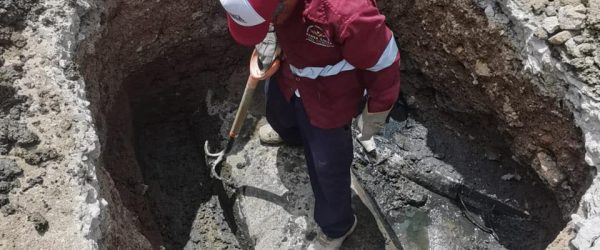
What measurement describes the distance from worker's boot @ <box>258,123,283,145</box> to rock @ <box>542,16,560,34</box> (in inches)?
55.4

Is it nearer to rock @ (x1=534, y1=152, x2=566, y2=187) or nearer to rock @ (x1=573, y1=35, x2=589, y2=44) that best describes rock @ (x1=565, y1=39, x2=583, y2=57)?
rock @ (x1=573, y1=35, x2=589, y2=44)

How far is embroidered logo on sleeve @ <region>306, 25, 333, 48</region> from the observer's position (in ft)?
6.56

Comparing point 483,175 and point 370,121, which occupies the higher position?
point 370,121

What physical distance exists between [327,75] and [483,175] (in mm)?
1379

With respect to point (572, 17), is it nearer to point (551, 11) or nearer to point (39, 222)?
point (551, 11)

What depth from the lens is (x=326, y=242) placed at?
9.45 feet

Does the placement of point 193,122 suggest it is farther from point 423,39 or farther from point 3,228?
point 3,228

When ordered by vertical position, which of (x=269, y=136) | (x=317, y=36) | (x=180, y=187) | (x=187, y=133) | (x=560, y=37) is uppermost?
(x=317, y=36)

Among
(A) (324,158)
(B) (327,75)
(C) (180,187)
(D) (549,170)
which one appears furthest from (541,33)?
→ (C) (180,187)

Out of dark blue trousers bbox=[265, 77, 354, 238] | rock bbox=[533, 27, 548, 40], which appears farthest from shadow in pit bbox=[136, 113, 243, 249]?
rock bbox=[533, 27, 548, 40]

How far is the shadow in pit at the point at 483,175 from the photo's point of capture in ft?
9.82

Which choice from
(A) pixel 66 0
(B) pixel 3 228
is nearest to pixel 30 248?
(B) pixel 3 228

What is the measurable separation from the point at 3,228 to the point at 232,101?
159 centimetres

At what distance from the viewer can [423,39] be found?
3061 mm
